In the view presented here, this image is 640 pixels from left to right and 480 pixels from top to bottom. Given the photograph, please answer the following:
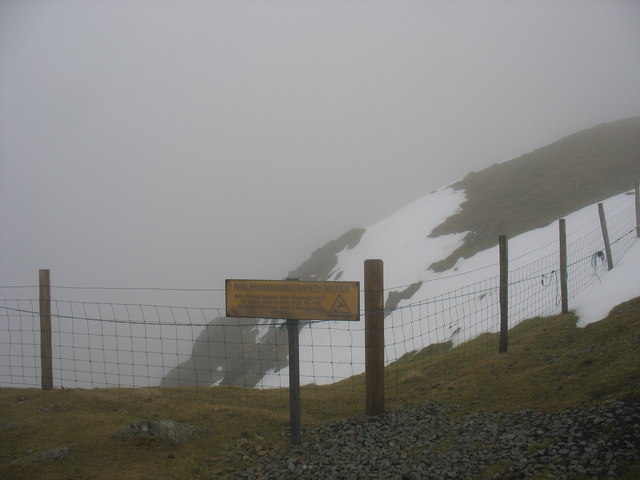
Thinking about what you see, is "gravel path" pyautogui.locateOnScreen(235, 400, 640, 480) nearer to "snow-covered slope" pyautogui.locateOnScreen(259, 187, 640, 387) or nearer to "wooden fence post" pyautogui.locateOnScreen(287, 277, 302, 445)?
"wooden fence post" pyautogui.locateOnScreen(287, 277, 302, 445)

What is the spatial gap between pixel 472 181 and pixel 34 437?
181 feet

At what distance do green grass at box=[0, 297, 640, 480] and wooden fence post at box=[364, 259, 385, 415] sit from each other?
742mm

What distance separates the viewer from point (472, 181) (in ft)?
180

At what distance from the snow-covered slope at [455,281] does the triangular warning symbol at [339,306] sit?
64 cm

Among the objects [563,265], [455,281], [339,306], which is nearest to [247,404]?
[339,306]

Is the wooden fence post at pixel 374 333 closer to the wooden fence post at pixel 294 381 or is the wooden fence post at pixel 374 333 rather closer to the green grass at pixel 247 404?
the green grass at pixel 247 404

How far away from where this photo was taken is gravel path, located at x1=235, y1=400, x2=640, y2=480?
510 cm

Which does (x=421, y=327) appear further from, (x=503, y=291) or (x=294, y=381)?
(x=294, y=381)

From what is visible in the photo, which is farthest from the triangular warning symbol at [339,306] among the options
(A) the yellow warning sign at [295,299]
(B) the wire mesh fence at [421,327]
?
(B) the wire mesh fence at [421,327]

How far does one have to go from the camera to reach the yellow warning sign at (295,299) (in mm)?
7262

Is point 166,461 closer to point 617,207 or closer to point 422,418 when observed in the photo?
point 422,418

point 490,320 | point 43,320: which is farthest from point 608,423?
point 490,320

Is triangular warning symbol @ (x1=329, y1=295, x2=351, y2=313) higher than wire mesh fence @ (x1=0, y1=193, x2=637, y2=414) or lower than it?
higher

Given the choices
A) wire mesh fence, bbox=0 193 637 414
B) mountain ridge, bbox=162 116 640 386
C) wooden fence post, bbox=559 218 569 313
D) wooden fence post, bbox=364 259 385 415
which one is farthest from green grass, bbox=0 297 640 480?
mountain ridge, bbox=162 116 640 386
